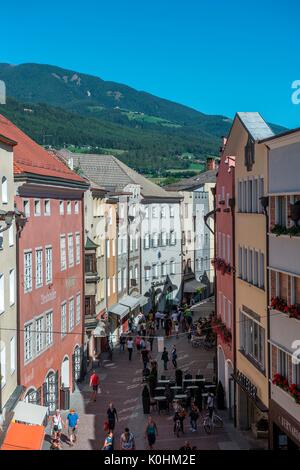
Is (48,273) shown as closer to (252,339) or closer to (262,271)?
(252,339)

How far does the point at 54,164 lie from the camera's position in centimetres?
4325

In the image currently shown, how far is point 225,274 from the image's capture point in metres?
36.7

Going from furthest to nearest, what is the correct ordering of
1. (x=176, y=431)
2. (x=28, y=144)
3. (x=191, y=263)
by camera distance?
(x=191, y=263) < (x=28, y=144) < (x=176, y=431)

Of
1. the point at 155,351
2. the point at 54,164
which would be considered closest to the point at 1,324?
the point at 54,164

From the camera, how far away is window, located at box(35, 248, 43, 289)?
1411 inches

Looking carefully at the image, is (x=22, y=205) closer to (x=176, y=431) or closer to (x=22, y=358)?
(x=22, y=358)

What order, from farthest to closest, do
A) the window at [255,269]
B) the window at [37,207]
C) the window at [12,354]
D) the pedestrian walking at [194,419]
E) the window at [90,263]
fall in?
the window at [90,263] < the window at [37,207] < the pedestrian walking at [194,419] < the window at [12,354] < the window at [255,269]

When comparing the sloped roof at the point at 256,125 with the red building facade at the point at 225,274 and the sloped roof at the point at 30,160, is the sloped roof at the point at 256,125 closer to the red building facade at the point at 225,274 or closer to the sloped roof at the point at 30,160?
the red building facade at the point at 225,274

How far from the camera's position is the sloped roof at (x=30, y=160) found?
3448 centimetres

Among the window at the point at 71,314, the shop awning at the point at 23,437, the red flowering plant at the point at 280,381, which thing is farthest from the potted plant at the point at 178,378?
the red flowering plant at the point at 280,381

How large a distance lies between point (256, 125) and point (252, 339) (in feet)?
27.6

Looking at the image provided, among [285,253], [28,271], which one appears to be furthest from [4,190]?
[285,253]

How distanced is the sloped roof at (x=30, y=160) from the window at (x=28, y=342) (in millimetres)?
6852

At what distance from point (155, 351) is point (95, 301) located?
22.3ft
